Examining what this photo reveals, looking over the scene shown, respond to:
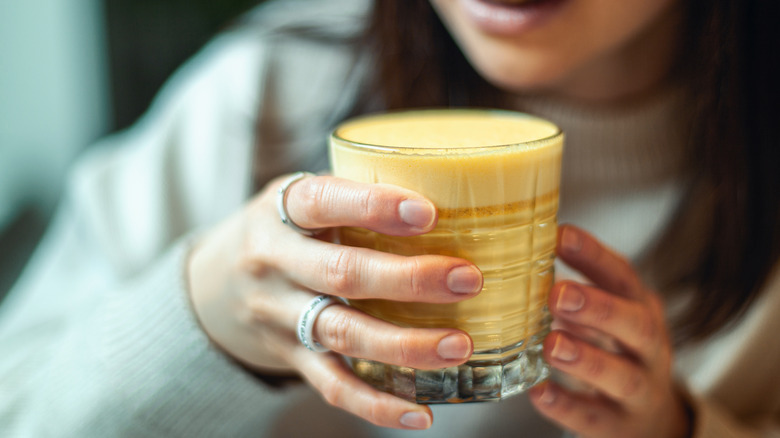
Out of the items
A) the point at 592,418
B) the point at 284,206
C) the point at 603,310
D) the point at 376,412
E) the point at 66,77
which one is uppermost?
the point at 284,206

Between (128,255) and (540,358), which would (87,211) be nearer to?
(128,255)

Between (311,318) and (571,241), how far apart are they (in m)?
0.35

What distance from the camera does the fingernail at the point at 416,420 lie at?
673mm

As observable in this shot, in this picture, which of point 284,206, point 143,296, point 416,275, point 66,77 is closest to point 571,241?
point 416,275

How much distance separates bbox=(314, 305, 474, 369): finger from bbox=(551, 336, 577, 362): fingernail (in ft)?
0.48

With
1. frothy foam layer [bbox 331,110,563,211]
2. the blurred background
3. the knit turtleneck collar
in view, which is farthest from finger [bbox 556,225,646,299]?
the blurred background

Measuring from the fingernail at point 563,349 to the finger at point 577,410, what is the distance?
8 cm

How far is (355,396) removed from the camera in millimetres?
711

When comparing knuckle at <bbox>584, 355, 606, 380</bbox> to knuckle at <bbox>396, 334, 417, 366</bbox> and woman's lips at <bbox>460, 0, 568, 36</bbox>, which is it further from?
woman's lips at <bbox>460, 0, 568, 36</bbox>

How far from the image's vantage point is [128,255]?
1.36m

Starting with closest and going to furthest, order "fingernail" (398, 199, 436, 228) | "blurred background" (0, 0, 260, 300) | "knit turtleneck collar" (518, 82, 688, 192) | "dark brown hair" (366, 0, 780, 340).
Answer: "fingernail" (398, 199, 436, 228) → "dark brown hair" (366, 0, 780, 340) → "knit turtleneck collar" (518, 82, 688, 192) → "blurred background" (0, 0, 260, 300)

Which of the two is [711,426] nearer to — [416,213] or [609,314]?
[609,314]

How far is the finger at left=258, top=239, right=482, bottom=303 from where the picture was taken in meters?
0.60

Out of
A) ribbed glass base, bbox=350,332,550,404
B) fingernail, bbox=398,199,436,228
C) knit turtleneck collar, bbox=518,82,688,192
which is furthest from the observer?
knit turtleneck collar, bbox=518,82,688,192
